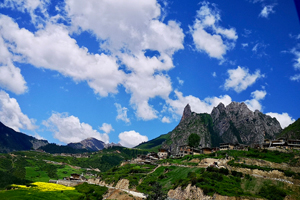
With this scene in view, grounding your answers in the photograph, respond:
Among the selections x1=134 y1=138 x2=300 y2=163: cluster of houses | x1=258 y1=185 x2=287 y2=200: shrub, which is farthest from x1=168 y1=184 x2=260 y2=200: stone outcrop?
x1=134 y1=138 x2=300 y2=163: cluster of houses

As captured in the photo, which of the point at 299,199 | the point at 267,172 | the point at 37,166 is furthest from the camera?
the point at 37,166

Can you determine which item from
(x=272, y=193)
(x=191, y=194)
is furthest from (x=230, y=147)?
(x=191, y=194)

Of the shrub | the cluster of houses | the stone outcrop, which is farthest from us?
the cluster of houses

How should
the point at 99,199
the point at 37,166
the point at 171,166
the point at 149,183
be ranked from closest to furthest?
1. the point at 99,199
2. the point at 149,183
3. the point at 171,166
4. the point at 37,166

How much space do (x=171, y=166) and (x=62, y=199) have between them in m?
Result: 47.5

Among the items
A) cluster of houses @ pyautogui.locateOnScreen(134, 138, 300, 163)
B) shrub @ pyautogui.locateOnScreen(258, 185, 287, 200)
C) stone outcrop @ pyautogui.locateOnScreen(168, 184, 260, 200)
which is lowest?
stone outcrop @ pyautogui.locateOnScreen(168, 184, 260, 200)

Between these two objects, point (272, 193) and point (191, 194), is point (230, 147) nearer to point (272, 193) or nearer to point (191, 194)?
point (272, 193)

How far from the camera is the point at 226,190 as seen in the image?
182ft

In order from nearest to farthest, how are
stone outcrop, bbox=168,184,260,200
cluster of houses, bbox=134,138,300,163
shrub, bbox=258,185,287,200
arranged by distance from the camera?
shrub, bbox=258,185,287,200 → stone outcrop, bbox=168,184,260,200 → cluster of houses, bbox=134,138,300,163

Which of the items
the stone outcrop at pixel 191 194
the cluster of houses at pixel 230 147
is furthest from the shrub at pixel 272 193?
the cluster of houses at pixel 230 147

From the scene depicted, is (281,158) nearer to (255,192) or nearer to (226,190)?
(255,192)

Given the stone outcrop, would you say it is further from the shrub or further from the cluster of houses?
the cluster of houses

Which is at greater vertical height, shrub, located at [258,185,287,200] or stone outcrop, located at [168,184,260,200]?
shrub, located at [258,185,287,200]

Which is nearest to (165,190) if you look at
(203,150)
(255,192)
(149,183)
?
(149,183)
